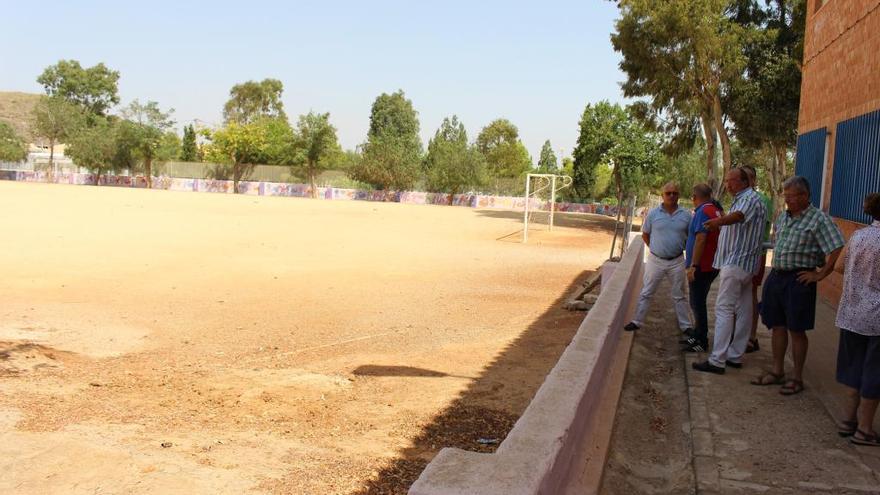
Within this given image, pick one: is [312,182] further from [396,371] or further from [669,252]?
[669,252]

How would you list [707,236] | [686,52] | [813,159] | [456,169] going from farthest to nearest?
[456,169], [686,52], [813,159], [707,236]

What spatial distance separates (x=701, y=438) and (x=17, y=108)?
15104 centimetres

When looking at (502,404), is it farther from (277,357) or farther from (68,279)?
(68,279)

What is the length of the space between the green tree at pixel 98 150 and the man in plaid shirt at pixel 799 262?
74056 mm

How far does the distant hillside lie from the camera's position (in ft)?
411

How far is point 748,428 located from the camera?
5.01 metres

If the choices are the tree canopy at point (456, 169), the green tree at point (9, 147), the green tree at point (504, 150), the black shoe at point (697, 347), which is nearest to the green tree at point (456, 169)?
the tree canopy at point (456, 169)

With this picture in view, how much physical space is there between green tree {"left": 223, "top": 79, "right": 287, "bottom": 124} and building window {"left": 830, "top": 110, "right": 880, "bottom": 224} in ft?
319

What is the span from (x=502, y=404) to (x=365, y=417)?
1258mm

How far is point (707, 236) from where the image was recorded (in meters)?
6.89

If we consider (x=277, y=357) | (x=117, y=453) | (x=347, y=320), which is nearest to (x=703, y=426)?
(x=117, y=453)

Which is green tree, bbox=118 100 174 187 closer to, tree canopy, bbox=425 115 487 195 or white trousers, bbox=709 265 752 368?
tree canopy, bbox=425 115 487 195

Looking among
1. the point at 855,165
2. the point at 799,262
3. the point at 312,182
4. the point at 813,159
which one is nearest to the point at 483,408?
the point at 799,262

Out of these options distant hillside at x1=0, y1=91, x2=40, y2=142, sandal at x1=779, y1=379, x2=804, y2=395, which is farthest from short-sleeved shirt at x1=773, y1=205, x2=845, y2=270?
distant hillside at x1=0, y1=91, x2=40, y2=142
